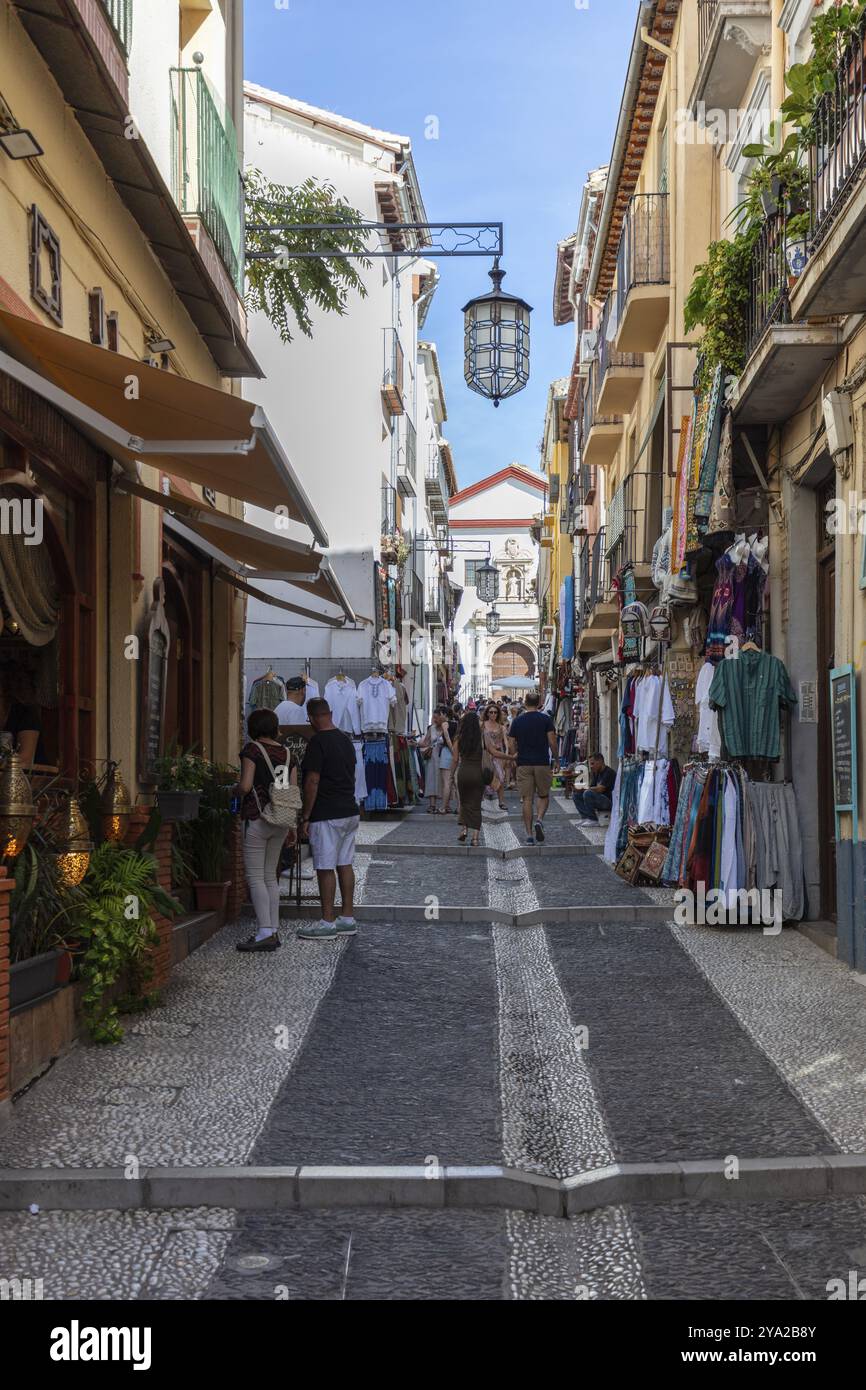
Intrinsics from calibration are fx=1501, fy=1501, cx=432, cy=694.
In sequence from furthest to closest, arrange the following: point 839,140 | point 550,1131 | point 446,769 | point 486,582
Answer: point 486,582, point 446,769, point 839,140, point 550,1131

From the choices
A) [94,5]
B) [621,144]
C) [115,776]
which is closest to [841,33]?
[94,5]

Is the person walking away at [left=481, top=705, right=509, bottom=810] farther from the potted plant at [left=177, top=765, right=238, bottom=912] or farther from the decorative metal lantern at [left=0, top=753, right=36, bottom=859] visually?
the decorative metal lantern at [left=0, top=753, right=36, bottom=859]

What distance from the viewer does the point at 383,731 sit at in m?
23.2

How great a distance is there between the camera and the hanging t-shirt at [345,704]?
22906 mm

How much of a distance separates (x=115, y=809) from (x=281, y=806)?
1.81 meters

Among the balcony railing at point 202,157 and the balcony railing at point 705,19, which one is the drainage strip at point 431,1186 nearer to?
the balcony railing at point 202,157

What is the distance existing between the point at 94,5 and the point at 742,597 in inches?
261

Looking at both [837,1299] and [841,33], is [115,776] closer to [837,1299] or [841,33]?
[837,1299]

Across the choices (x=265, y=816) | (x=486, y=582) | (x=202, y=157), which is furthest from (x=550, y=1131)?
(x=486, y=582)

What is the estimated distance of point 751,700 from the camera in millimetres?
11391

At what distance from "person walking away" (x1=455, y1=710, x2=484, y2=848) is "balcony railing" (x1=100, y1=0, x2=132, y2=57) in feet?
32.8

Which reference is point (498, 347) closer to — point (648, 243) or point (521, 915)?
point (648, 243)

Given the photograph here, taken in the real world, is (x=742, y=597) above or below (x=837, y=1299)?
above

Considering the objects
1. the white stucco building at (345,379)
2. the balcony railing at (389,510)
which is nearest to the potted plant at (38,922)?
the white stucco building at (345,379)
